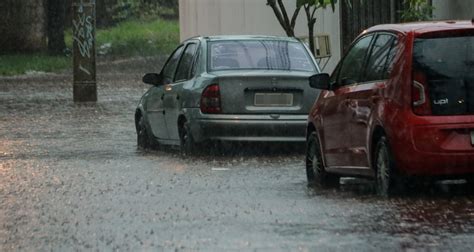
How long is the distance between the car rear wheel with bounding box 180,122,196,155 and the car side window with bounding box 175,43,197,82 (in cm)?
71

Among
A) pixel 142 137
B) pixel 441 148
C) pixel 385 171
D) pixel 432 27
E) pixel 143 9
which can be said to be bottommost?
pixel 143 9

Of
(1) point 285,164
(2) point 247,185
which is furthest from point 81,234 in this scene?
(1) point 285,164

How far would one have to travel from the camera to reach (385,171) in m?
11.4

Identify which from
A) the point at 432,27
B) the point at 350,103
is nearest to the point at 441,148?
the point at 432,27

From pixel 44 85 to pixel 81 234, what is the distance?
2750cm

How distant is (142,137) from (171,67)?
3.72ft

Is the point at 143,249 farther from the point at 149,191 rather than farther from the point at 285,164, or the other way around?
the point at 285,164

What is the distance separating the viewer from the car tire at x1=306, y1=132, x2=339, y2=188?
13.1 metres

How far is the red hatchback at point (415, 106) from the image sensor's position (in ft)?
35.8

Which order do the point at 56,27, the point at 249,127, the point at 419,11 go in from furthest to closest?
the point at 56,27 → the point at 419,11 → the point at 249,127

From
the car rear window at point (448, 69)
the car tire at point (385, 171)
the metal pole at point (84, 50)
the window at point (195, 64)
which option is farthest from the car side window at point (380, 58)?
the metal pole at point (84, 50)

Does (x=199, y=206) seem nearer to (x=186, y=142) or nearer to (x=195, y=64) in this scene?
(x=186, y=142)

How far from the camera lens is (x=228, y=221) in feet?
33.1

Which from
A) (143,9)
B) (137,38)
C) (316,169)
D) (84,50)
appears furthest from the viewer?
(143,9)
